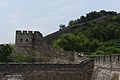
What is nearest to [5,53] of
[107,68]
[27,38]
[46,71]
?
[27,38]

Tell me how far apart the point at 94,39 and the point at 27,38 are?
1334 centimetres

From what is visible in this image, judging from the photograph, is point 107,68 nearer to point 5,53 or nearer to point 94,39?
point 5,53

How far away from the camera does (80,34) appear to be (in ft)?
204

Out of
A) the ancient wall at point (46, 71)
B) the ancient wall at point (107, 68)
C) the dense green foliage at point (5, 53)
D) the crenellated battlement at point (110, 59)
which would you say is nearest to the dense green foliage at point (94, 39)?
the dense green foliage at point (5, 53)

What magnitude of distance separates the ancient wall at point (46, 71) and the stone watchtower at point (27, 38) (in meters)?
14.6

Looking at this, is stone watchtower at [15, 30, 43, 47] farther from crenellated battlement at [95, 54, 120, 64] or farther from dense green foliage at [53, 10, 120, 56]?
crenellated battlement at [95, 54, 120, 64]

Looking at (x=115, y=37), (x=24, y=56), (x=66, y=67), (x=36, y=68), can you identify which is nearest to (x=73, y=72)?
(x=66, y=67)

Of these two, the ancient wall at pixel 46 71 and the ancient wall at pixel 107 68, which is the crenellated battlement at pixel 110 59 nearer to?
the ancient wall at pixel 107 68

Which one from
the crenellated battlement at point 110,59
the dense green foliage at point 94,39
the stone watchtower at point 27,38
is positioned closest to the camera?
the crenellated battlement at point 110,59

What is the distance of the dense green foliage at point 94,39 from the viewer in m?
53.2

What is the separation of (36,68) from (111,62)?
29.1 feet

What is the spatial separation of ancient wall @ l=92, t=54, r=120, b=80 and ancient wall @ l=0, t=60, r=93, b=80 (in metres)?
1.28

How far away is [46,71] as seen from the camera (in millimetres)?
34094

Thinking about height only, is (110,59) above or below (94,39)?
below
